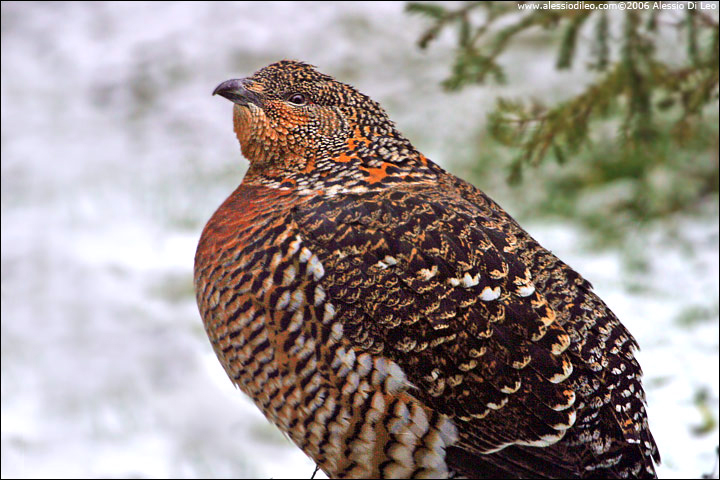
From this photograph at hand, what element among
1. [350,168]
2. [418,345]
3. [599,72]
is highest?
[599,72]

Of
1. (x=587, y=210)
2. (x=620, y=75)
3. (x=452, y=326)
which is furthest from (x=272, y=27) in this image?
(x=452, y=326)

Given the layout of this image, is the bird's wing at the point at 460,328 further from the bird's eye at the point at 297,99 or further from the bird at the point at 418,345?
the bird's eye at the point at 297,99

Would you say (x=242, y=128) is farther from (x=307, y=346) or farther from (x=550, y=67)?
(x=550, y=67)

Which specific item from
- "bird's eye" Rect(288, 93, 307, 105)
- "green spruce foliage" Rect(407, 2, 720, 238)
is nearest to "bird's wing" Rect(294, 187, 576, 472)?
"bird's eye" Rect(288, 93, 307, 105)

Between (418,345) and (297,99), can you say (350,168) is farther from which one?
(418,345)

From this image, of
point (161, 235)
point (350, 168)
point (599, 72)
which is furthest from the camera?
point (161, 235)

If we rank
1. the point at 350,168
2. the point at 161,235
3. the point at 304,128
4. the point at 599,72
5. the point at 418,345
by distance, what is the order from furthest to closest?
the point at 161,235
the point at 599,72
the point at 304,128
the point at 350,168
the point at 418,345

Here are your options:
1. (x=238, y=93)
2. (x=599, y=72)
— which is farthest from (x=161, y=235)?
(x=238, y=93)
